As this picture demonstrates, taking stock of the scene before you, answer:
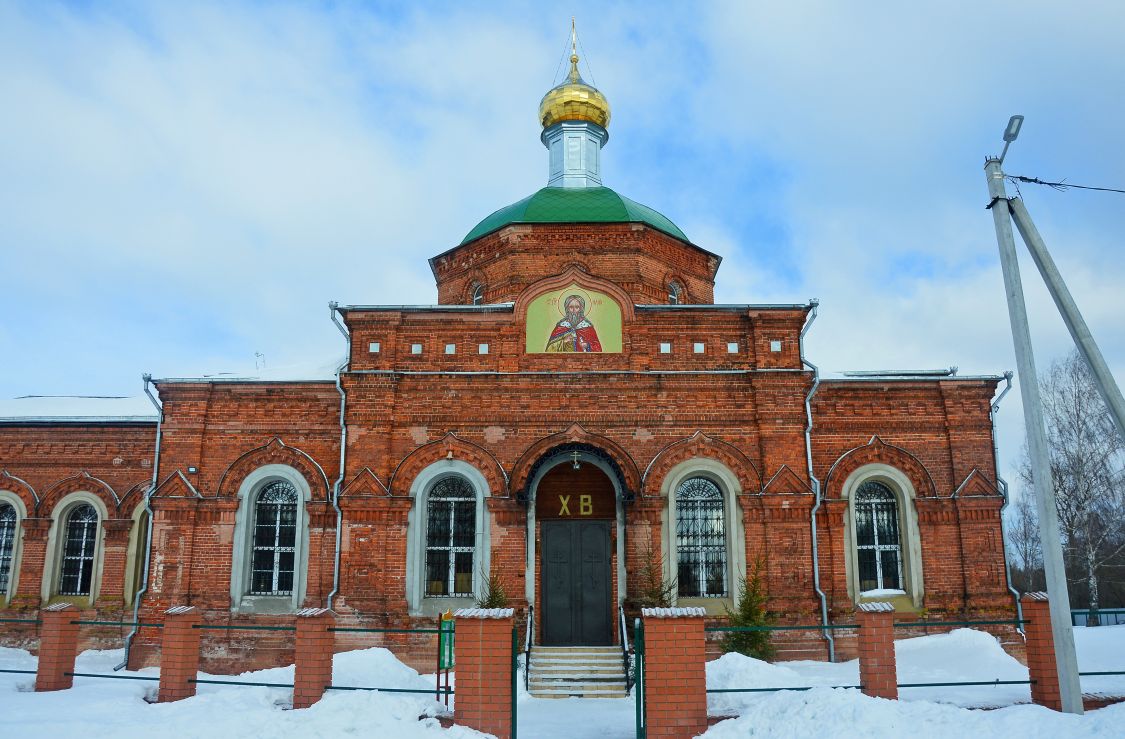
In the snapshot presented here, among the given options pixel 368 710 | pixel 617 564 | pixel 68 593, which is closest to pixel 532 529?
pixel 617 564

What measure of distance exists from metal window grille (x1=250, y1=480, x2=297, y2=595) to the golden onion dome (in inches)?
410

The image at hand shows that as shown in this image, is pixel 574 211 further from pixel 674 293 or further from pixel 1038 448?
pixel 1038 448

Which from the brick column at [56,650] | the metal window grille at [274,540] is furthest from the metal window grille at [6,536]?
the brick column at [56,650]

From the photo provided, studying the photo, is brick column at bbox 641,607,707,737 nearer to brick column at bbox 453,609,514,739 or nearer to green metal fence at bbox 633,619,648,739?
green metal fence at bbox 633,619,648,739

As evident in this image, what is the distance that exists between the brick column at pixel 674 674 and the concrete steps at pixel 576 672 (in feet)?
13.0

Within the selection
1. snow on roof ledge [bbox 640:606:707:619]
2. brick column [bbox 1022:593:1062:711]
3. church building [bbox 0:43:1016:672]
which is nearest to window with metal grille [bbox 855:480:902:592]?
church building [bbox 0:43:1016:672]

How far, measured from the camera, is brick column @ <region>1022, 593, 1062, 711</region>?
8.51 m

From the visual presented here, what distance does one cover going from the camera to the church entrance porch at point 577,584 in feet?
43.6

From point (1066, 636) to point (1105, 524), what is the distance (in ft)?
71.2

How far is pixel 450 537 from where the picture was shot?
1375cm

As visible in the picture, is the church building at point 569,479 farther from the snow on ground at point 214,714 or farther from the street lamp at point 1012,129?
the street lamp at point 1012,129

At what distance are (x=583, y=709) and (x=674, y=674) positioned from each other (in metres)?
2.86

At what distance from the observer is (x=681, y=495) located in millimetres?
13836

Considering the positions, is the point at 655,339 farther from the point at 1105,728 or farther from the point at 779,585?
the point at 1105,728
